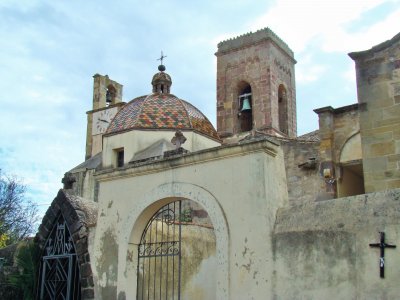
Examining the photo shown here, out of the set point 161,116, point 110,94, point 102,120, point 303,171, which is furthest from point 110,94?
point 303,171

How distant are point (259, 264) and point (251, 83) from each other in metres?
22.0

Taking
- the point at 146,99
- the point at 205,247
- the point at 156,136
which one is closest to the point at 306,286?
the point at 205,247

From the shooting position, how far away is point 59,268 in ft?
31.6

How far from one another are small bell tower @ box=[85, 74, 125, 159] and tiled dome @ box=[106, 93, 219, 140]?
1020cm

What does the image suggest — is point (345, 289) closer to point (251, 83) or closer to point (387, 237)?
point (387, 237)

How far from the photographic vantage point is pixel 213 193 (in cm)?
759

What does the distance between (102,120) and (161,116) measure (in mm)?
12516

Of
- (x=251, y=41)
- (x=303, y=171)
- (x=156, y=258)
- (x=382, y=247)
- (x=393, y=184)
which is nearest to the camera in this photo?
(x=382, y=247)

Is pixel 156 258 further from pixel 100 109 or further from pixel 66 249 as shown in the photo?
pixel 100 109

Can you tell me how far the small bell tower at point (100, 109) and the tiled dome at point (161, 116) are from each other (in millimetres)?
10200

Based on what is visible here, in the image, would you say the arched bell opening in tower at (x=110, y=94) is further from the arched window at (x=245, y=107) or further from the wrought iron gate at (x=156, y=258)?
the wrought iron gate at (x=156, y=258)

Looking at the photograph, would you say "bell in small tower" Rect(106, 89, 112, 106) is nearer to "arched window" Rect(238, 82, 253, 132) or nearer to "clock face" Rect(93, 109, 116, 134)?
"clock face" Rect(93, 109, 116, 134)

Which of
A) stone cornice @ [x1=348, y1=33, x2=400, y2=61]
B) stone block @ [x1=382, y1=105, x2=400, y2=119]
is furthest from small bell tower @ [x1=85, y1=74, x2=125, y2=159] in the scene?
stone block @ [x1=382, y1=105, x2=400, y2=119]

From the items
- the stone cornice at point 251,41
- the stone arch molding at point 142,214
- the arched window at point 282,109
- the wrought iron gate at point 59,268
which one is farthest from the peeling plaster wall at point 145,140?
the stone arch molding at point 142,214
